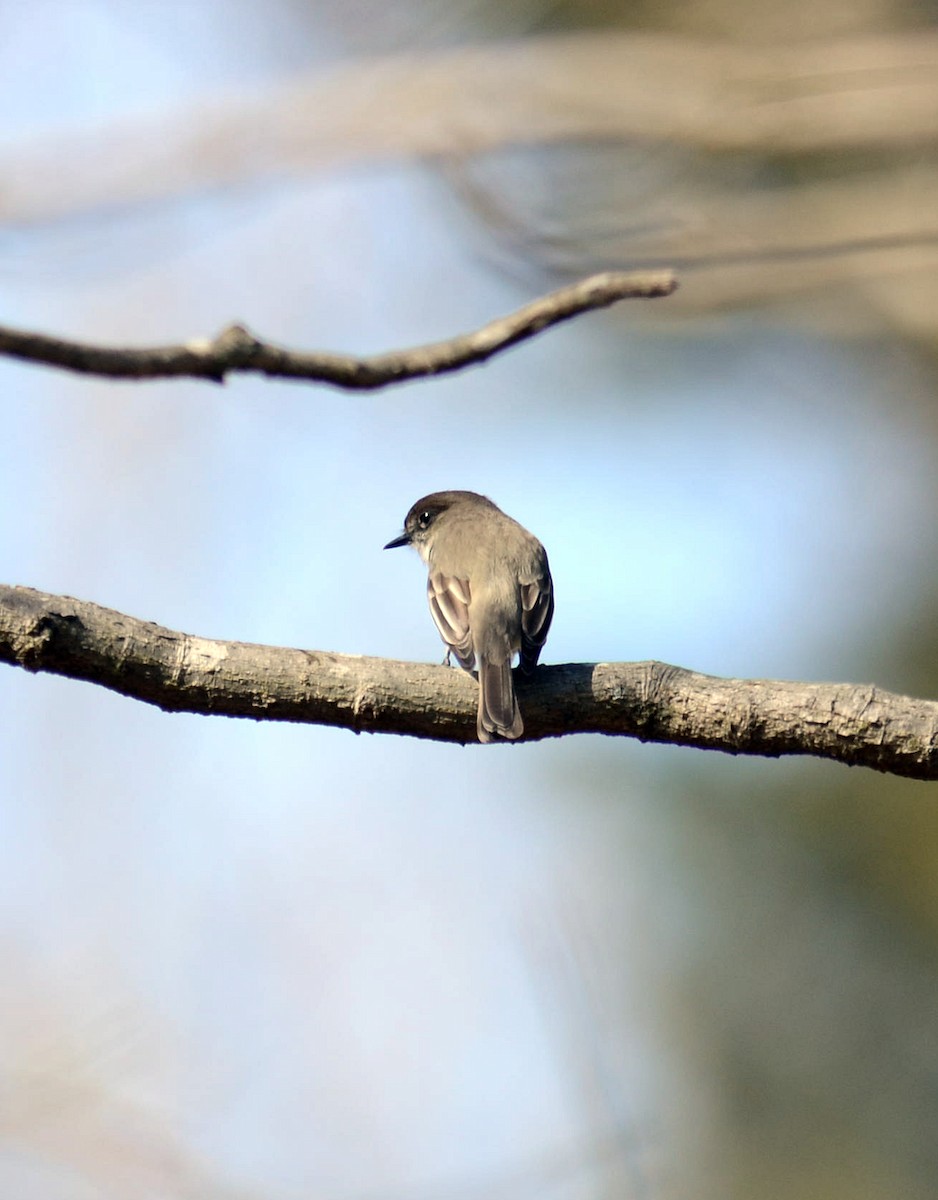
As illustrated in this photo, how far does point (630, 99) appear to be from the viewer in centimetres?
842

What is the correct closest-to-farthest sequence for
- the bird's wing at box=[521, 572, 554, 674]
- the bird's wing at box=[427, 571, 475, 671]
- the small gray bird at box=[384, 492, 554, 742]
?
the small gray bird at box=[384, 492, 554, 742] < the bird's wing at box=[521, 572, 554, 674] < the bird's wing at box=[427, 571, 475, 671]

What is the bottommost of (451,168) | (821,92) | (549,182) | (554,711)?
(554,711)

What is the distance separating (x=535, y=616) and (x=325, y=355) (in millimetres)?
2344

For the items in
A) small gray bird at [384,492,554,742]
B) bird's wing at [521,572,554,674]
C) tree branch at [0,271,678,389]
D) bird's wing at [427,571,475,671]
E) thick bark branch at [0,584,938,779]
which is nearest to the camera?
tree branch at [0,271,678,389]

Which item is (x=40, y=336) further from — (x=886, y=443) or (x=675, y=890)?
(x=886, y=443)

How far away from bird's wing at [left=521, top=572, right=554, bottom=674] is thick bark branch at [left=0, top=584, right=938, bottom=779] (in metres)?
0.77

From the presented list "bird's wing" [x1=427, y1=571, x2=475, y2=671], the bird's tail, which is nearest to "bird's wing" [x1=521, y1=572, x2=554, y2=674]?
"bird's wing" [x1=427, y1=571, x2=475, y2=671]

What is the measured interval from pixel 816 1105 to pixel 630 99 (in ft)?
25.0

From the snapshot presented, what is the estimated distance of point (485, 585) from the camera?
220 inches

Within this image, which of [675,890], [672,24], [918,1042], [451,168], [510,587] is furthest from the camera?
[675,890]

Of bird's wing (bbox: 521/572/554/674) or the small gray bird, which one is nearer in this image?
the small gray bird

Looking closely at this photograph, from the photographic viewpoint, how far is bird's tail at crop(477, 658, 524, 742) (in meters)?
3.87

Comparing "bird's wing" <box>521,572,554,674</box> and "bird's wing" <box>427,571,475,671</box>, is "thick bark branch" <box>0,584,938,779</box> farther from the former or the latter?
"bird's wing" <box>427,571,475,671</box>

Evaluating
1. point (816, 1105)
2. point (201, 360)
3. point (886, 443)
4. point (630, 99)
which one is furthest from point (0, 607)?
point (886, 443)
